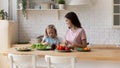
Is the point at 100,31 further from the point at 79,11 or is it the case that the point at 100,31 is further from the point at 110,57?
the point at 110,57

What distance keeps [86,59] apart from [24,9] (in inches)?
111

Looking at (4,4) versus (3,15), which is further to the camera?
(4,4)

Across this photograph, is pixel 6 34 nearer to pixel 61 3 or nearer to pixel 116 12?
pixel 61 3

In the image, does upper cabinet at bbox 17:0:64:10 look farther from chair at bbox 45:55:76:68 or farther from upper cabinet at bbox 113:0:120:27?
chair at bbox 45:55:76:68

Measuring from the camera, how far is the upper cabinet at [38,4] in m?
5.51

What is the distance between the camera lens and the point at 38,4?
5.62m

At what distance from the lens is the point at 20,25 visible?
19.0ft

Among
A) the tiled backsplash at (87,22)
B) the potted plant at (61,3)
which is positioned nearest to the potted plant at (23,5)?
the tiled backsplash at (87,22)

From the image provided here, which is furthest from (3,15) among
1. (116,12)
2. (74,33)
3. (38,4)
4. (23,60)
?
(23,60)

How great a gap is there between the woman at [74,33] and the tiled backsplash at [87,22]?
1.70 meters

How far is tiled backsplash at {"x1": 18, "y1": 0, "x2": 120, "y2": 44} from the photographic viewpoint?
549cm

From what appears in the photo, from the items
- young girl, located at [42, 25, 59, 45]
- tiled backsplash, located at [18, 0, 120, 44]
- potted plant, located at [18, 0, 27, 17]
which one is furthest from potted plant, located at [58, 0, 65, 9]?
young girl, located at [42, 25, 59, 45]

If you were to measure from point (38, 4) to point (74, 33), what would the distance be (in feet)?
6.51

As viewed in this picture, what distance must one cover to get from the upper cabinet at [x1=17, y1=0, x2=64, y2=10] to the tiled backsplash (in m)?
0.13
